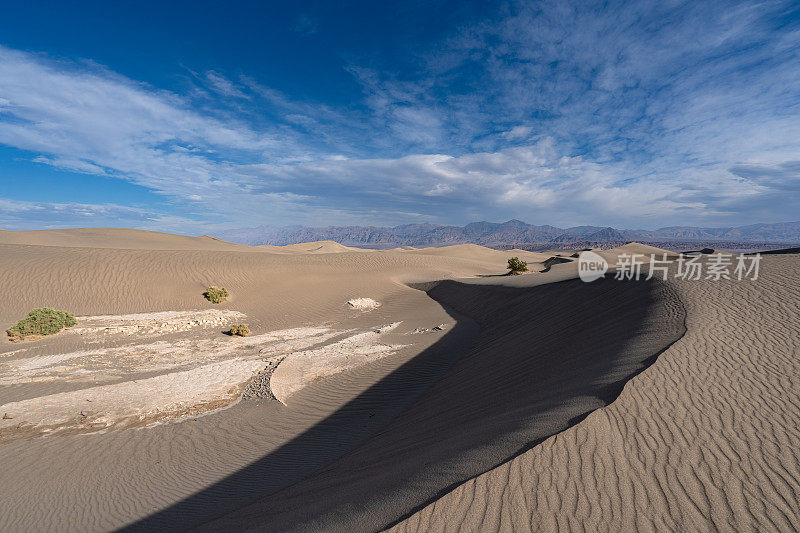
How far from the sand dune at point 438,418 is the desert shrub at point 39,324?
49 cm

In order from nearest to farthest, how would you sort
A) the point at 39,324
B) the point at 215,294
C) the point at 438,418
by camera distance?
the point at 438,418, the point at 39,324, the point at 215,294

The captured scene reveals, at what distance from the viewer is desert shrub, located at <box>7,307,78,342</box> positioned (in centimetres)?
1112

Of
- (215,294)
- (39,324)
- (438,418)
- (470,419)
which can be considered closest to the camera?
(470,419)

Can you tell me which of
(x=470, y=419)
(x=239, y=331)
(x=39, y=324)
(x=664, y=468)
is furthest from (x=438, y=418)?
(x=39, y=324)

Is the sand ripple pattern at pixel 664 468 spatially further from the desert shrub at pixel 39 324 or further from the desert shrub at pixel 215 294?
the desert shrub at pixel 215 294

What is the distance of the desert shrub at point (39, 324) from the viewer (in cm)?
1112

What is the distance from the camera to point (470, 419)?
14.9ft

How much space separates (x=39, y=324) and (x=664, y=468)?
17256 millimetres

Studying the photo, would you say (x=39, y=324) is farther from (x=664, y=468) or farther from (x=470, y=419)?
(x=664, y=468)

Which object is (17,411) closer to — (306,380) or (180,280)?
(306,380)

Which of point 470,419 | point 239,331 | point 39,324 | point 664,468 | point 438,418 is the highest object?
point 664,468

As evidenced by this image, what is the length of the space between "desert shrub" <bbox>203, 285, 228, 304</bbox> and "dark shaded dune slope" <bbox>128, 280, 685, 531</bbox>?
43.2 ft

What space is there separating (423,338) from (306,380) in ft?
14.6

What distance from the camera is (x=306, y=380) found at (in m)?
8.23
